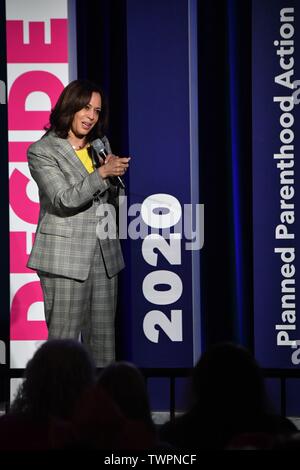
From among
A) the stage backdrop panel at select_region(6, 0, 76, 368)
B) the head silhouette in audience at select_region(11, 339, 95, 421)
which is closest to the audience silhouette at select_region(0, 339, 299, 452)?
the head silhouette in audience at select_region(11, 339, 95, 421)

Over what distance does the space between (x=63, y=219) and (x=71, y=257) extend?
0.51 ft

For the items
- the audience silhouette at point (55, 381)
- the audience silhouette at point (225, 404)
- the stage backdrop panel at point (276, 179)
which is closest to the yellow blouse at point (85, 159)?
the stage backdrop panel at point (276, 179)

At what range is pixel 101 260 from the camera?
3398 mm

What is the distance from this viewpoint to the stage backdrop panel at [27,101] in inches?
158

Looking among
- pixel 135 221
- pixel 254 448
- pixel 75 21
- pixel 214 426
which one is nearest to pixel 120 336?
pixel 135 221

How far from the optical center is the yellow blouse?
339 cm

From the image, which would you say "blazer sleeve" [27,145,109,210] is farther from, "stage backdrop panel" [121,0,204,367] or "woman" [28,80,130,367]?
"stage backdrop panel" [121,0,204,367]

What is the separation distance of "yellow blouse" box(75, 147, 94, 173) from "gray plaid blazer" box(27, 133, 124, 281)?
6 cm

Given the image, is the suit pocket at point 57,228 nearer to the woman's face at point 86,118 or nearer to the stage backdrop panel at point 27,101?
the woman's face at point 86,118

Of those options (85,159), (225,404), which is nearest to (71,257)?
(85,159)

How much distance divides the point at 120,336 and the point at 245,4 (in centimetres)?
165

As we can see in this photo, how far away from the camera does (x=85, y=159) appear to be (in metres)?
3.40

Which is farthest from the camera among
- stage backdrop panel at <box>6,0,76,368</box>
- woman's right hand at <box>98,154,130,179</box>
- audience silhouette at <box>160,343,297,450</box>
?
stage backdrop panel at <box>6,0,76,368</box>
